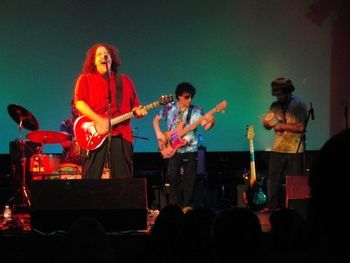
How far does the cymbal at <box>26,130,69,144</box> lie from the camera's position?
8.56m

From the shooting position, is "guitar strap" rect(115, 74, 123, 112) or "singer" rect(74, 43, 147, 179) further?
"guitar strap" rect(115, 74, 123, 112)

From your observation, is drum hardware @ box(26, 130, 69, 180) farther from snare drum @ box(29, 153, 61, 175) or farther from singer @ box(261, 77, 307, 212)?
singer @ box(261, 77, 307, 212)

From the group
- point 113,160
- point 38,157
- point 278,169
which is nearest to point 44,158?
point 38,157

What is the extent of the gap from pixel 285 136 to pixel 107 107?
337 cm

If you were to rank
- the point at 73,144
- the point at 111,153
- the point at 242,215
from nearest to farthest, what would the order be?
1. the point at 242,215
2. the point at 111,153
3. the point at 73,144

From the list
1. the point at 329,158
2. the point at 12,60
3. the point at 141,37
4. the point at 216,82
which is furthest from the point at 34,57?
the point at 329,158

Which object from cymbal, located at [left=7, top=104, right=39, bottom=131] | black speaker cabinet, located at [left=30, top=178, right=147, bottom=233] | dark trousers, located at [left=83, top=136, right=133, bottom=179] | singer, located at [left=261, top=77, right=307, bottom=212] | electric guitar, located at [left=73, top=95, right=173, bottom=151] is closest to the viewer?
black speaker cabinet, located at [left=30, top=178, right=147, bottom=233]

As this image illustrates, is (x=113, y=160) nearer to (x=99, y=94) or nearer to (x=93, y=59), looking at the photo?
(x=99, y=94)

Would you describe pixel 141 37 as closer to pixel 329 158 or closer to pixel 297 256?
pixel 297 256

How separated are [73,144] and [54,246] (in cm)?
493

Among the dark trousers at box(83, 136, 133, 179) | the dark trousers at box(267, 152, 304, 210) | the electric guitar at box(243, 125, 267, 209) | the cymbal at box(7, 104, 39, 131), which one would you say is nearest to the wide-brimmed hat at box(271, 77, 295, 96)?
the dark trousers at box(267, 152, 304, 210)

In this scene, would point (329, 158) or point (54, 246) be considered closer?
point (329, 158)

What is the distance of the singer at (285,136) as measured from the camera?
8086 mm

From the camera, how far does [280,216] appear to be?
352cm
